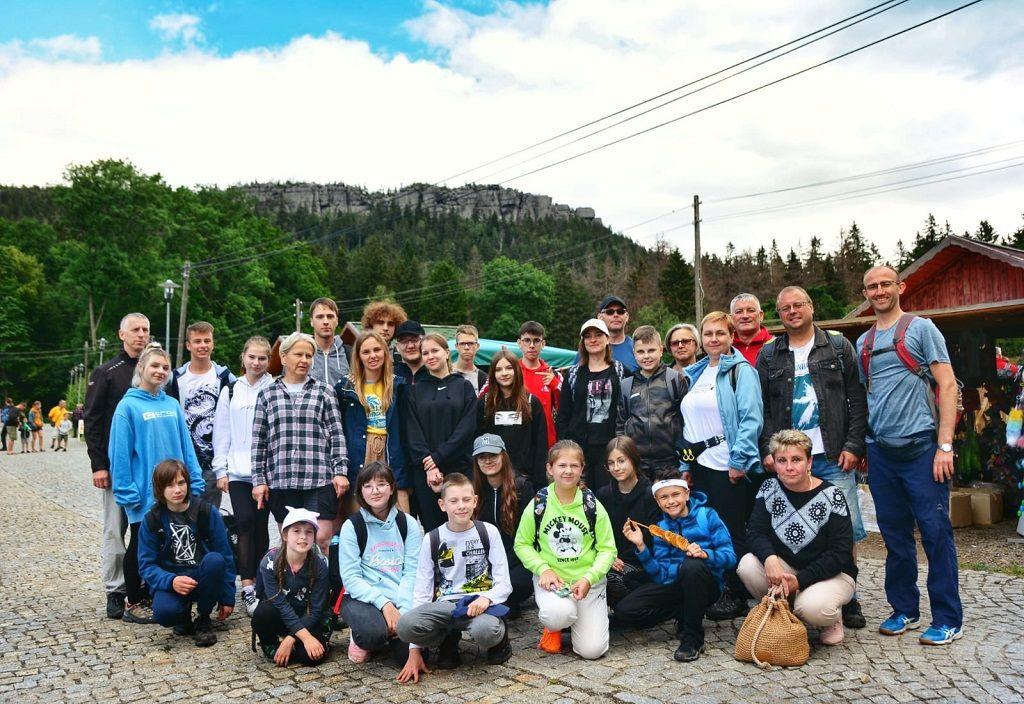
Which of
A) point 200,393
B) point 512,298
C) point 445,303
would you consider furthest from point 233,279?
point 200,393

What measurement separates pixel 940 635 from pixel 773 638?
3.65 feet

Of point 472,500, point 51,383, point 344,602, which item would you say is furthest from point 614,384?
point 51,383

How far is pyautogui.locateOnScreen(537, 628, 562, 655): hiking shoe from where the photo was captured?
16.2 ft

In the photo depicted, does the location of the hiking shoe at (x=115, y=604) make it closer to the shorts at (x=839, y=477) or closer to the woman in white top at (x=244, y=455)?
the woman in white top at (x=244, y=455)

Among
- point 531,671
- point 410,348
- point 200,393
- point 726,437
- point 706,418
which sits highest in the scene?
point 410,348

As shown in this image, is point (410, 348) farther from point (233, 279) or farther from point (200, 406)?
point (233, 279)

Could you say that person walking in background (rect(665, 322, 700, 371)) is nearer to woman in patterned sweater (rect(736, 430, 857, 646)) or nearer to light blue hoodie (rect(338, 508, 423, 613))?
woman in patterned sweater (rect(736, 430, 857, 646))

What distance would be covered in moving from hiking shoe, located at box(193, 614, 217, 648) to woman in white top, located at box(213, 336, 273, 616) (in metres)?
0.35

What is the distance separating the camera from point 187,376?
21.2 ft

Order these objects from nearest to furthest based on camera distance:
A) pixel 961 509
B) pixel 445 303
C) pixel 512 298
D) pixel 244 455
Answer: pixel 244 455
pixel 961 509
pixel 445 303
pixel 512 298

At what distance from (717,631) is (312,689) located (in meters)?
2.62

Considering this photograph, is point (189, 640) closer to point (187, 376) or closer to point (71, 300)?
point (187, 376)

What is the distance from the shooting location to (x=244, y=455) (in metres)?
5.89

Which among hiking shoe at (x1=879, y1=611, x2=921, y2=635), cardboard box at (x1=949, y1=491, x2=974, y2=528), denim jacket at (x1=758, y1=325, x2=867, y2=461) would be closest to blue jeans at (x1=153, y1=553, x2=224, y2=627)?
denim jacket at (x1=758, y1=325, x2=867, y2=461)
